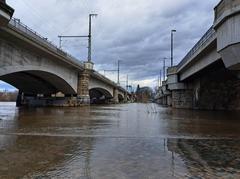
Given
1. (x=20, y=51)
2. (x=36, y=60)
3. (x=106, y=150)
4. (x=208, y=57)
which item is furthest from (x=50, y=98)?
(x=106, y=150)

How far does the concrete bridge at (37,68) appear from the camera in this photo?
25094mm

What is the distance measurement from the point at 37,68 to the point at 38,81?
15016 mm

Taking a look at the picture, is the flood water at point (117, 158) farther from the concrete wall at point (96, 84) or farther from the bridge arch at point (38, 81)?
the concrete wall at point (96, 84)

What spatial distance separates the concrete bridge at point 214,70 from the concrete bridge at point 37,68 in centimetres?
1349

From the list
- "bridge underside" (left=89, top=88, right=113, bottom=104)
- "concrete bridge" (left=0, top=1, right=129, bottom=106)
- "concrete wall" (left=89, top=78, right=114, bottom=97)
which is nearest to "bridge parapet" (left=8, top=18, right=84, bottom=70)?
"concrete bridge" (left=0, top=1, right=129, bottom=106)

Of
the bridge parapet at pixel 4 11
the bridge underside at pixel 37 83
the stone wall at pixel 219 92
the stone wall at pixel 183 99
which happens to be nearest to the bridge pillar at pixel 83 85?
the bridge underside at pixel 37 83

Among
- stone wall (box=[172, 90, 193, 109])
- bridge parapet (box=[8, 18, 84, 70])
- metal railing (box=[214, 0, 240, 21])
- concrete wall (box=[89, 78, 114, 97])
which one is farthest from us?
concrete wall (box=[89, 78, 114, 97])

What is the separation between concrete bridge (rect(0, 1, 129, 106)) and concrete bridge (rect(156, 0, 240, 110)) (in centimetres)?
1349

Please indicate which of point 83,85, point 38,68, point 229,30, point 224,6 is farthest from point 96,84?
point 229,30

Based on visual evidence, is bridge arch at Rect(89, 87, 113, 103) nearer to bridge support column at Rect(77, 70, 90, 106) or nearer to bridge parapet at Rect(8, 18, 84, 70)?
bridge support column at Rect(77, 70, 90, 106)

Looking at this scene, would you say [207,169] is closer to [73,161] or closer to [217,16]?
[73,161]

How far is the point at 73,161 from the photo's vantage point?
22.3ft

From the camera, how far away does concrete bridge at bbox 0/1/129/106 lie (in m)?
25.1

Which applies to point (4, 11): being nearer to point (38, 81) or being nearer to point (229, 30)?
point (229, 30)
